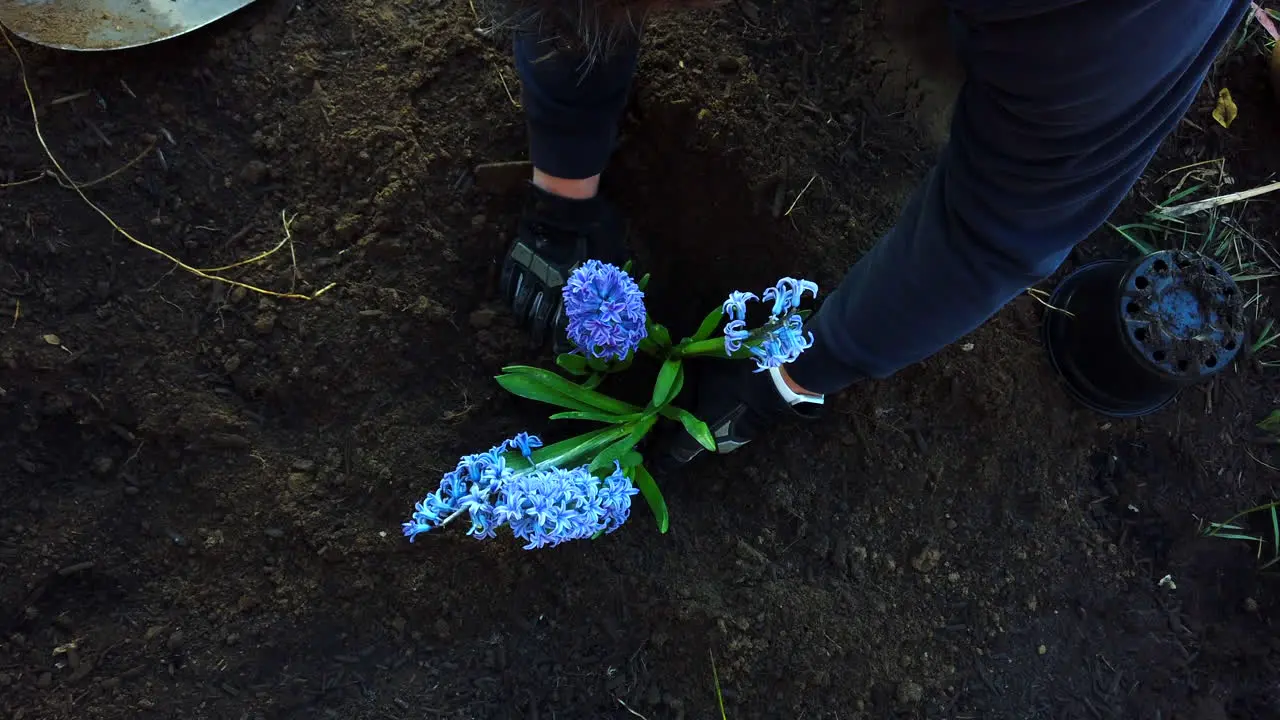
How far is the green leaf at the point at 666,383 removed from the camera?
181 cm

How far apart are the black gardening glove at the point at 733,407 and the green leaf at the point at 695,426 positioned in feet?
0.39

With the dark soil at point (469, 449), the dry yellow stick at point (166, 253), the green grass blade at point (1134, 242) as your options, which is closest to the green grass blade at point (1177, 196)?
the green grass blade at point (1134, 242)

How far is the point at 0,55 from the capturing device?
2051mm

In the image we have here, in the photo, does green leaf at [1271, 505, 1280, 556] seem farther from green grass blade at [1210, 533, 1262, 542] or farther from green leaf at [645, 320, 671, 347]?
green leaf at [645, 320, 671, 347]

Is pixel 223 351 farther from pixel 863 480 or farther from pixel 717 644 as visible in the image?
pixel 863 480

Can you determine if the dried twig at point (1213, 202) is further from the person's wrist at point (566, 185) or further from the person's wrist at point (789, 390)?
the person's wrist at point (566, 185)

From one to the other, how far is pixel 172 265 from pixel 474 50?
0.99 meters

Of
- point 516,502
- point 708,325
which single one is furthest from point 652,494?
point 516,502

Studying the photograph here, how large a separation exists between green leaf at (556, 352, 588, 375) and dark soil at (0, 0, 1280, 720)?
0.66 feet

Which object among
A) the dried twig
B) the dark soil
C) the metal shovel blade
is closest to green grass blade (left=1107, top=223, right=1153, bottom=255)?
the dried twig

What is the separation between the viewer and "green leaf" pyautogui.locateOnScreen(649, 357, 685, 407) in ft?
5.94

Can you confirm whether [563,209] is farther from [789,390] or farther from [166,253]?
[166,253]

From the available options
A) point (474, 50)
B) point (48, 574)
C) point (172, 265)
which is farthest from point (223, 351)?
point (474, 50)

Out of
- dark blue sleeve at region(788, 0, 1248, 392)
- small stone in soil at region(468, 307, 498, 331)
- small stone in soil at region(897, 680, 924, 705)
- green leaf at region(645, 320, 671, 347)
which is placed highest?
dark blue sleeve at region(788, 0, 1248, 392)
